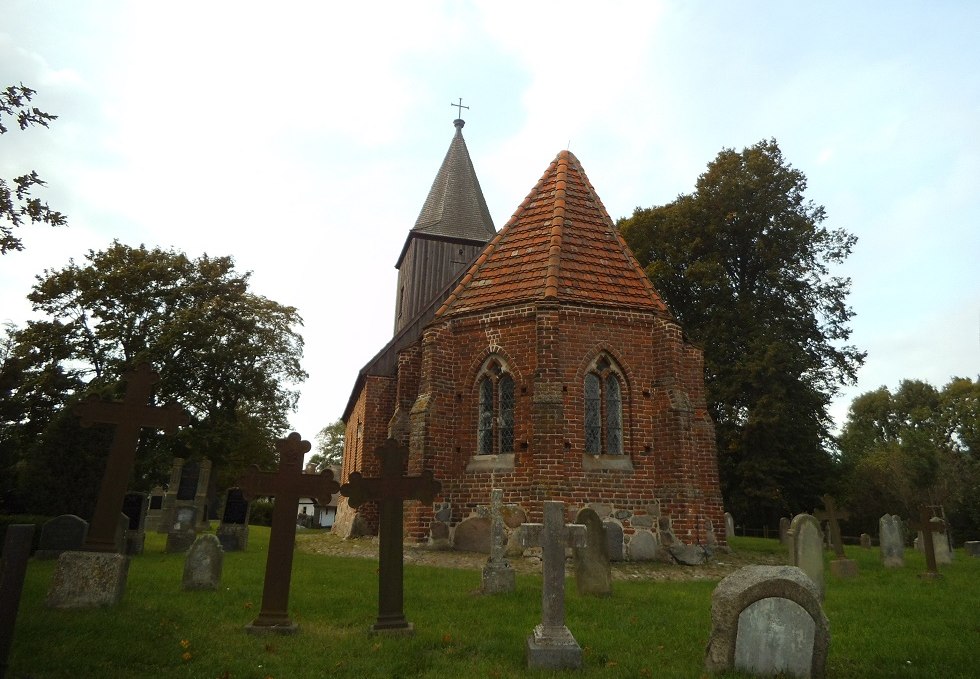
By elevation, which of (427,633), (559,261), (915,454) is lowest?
(427,633)

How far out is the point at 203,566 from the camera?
7.89m

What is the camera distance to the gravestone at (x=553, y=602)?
194 inches

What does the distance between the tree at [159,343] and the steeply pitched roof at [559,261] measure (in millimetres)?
15505

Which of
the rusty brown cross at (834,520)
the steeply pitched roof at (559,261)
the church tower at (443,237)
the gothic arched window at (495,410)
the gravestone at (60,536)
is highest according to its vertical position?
the church tower at (443,237)

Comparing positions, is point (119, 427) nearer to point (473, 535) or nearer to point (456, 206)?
point (473, 535)

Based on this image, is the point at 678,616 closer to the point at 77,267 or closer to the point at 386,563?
the point at 386,563

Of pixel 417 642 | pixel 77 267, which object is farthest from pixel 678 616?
pixel 77 267

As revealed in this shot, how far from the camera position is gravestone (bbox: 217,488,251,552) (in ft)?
44.7

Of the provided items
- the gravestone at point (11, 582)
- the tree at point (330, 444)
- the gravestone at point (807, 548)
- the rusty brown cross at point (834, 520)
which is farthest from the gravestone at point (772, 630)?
the tree at point (330, 444)

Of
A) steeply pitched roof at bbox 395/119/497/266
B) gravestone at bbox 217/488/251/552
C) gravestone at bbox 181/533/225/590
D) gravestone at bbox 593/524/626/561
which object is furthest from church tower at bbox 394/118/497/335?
gravestone at bbox 181/533/225/590

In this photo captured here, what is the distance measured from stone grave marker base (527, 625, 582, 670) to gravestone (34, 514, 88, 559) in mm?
8669

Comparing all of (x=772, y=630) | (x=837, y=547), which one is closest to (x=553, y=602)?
(x=772, y=630)

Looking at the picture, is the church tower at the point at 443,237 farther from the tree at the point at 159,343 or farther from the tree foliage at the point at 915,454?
the tree foliage at the point at 915,454

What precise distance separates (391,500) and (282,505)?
42.0 inches
